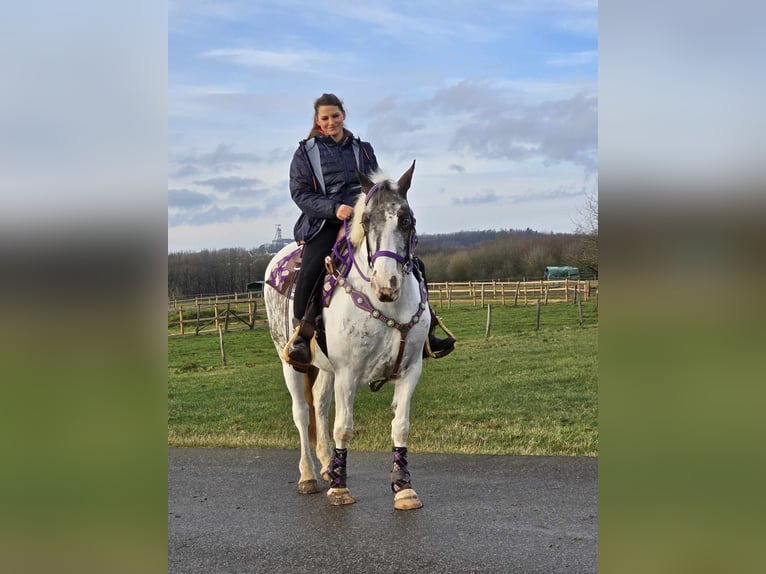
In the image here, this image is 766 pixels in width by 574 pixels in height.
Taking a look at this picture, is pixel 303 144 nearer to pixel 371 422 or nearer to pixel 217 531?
pixel 217 531

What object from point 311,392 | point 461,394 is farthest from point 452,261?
point 311,392

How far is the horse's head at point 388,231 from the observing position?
5.48 m

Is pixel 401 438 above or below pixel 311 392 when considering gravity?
below

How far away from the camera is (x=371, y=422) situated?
511 inches

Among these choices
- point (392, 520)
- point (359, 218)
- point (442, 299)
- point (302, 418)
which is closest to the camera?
point (392, 520)

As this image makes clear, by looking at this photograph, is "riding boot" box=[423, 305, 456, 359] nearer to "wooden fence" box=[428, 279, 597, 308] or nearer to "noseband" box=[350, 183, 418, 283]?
"noseband" box=[350, 183, 418, 283]

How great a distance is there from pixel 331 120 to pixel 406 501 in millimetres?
3192

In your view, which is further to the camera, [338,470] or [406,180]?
[338,470]

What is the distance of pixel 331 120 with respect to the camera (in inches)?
255

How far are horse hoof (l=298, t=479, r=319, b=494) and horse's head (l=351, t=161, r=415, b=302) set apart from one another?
7.42 ft

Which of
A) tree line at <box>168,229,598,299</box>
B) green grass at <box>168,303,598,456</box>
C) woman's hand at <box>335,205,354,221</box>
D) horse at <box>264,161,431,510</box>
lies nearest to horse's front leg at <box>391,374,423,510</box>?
horse at <box>264,161,431,510</box>

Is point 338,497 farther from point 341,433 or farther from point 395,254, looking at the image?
point 395,254

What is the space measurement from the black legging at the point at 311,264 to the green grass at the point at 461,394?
3313 mm
